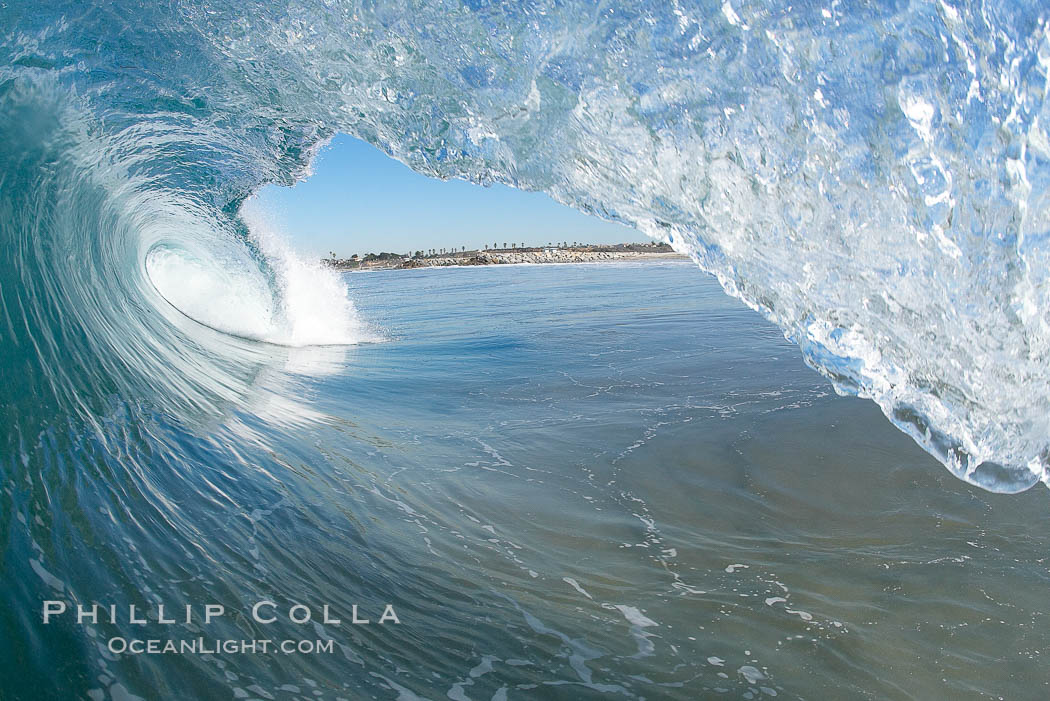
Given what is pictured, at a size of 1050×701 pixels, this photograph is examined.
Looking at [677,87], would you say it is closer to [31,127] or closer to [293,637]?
[293,637]

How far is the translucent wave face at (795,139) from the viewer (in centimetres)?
197

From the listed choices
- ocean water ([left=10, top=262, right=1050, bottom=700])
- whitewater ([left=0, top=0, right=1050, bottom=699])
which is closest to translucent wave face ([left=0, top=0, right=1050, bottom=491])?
whitewater ([left=0, top=0, right=1050, bottom=699])

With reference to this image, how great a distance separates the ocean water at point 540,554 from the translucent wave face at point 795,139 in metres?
0.66

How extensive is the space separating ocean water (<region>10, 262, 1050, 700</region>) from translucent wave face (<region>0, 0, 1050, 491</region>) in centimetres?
66

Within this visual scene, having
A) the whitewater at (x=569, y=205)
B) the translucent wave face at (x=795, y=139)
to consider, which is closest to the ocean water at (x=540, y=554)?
the whitewater at (x=569, y=205)

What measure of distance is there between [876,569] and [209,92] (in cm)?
510

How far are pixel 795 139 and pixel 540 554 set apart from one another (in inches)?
78.8

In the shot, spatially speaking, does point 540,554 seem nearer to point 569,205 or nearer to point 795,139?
point 569,205

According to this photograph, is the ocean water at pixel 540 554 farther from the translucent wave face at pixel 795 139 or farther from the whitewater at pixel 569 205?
the translucent wave face at pixel 795 139

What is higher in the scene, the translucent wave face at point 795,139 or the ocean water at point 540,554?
the translucent wave face at point 795,139

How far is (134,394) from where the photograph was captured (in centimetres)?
432

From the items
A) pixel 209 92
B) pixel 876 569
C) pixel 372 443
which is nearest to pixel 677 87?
pixel 876 569

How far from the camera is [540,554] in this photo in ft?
9.00

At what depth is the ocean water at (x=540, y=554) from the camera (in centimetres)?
194
